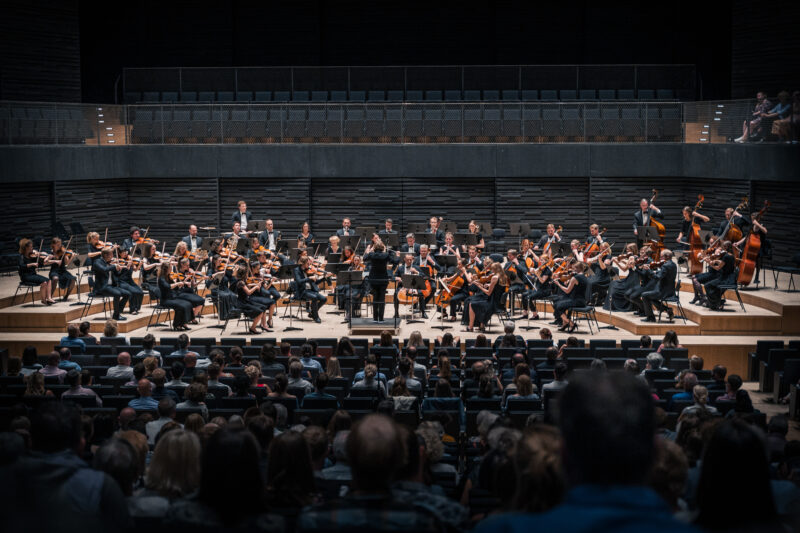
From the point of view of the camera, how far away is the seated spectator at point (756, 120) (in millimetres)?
19453

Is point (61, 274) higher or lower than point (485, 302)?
higher

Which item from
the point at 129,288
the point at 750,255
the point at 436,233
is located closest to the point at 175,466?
the point at 129,288

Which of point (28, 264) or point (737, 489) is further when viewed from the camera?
point (28, 264)

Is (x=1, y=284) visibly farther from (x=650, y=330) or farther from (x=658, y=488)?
(x=658, y=488)

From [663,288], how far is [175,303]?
9205mm

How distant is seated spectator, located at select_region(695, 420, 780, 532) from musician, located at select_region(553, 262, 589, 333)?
42.5 ft

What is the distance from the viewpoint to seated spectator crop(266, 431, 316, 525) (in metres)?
3.83

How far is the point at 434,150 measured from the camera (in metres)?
23.1

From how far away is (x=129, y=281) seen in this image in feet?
56.8

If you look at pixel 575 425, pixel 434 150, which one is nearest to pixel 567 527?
pixel 575 425

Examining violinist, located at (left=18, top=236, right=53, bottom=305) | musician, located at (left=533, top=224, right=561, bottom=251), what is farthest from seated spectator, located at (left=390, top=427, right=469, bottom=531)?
violinist, located at (left=18, top=236, right=53, bottom=305)

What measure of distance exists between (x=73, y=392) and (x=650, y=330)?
10591 mm

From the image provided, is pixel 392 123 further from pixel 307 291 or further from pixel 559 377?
pixel 559 377

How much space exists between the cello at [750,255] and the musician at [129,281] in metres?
12.3
